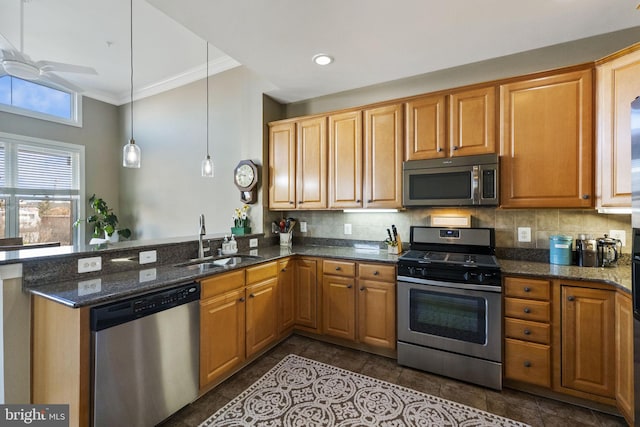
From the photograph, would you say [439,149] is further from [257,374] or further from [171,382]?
[171,382]

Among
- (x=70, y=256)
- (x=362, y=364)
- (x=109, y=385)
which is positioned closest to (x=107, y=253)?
(x=70, y=256)

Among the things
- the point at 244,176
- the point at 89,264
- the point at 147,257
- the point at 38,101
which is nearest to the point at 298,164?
the point at 244,176

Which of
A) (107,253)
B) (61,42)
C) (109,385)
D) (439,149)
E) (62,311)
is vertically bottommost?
(109,385)

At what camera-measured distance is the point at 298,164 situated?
3256 millimetres

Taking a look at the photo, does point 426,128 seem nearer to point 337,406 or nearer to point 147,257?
point 337,406

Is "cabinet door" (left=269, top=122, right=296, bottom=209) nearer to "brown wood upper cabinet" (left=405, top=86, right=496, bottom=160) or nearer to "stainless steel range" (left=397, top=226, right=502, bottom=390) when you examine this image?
"brown wood upper cabinet" (left=405, top=86, right=496, bottom=160)

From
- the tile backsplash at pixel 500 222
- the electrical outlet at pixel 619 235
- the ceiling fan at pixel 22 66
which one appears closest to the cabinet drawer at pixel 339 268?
the tile backsplash at pixel 500 222

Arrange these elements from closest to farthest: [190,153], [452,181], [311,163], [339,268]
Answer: [452,181] < [339,268] < [311,163] < [190,153]

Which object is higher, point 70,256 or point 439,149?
point 439,149

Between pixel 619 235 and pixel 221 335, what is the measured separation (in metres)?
3.19

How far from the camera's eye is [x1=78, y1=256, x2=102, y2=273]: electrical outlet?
5.89 feet

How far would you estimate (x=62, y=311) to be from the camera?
144 centimetres

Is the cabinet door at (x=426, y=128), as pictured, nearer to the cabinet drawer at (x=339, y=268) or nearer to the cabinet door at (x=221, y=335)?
the cabinet drawer at (x=339, y=268)

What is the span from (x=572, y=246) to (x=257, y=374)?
2801 millimetres
